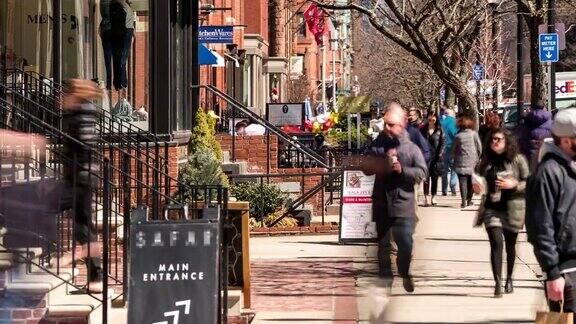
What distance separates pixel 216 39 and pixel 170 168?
1042 centimetres

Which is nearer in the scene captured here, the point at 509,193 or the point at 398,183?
the point at 398,183

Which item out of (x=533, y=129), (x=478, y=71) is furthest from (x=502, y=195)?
(x=478, y=71)

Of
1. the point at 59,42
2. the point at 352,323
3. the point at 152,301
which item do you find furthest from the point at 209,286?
the point at 59,42

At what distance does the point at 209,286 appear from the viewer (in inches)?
355

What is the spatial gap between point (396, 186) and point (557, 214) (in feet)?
11.1

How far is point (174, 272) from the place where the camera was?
902cm

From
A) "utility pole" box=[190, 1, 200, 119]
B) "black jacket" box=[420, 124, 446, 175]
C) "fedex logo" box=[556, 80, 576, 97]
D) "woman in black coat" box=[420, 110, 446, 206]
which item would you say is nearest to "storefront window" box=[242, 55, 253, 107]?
"fedex logo" box=[556, 80, 576, 97]

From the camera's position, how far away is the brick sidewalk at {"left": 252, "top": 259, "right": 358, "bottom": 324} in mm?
12574

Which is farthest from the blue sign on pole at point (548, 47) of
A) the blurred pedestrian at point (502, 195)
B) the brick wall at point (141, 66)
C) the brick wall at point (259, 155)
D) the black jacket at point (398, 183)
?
the black jacket at point (398, 183)

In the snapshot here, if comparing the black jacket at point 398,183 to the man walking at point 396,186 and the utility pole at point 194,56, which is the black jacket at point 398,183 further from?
the utility pole at point 194,56

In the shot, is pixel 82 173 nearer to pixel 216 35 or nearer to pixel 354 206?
pixel 354 206

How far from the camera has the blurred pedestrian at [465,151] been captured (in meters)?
23.9

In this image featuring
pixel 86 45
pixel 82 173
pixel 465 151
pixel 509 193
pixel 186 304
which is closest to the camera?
pixel 186 304

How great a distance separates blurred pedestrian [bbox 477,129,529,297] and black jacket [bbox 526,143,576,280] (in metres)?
4.93
